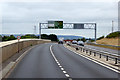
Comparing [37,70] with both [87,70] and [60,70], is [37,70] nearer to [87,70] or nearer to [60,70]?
[60,70]

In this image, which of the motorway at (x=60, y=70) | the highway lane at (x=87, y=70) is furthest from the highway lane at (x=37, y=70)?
the highway lane at (x=87, y=70)

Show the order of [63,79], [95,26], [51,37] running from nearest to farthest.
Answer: [63,79]
[95,26]
[51,37]

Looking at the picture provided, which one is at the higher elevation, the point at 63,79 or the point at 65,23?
the point at 65,23

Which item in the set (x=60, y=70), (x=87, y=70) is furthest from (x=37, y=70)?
(x=87, y=70)

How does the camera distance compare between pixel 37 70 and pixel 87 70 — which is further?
pixel 37 70

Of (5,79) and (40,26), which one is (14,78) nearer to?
(5,79)

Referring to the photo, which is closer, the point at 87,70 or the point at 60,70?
the point at 87,70

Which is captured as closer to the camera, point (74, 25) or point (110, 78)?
point (110, 78)

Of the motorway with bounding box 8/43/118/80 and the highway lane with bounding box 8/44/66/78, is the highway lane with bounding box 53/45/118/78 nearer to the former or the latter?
the motorway with bounding box 8/43/118/80

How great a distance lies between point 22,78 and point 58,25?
6881 cm

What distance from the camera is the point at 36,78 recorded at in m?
12.4

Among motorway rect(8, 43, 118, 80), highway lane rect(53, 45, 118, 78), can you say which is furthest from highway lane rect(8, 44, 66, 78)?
highway lane rect(53, 45, 118, 78)

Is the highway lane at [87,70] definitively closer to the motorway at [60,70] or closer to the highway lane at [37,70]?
the motorway at [60,70]

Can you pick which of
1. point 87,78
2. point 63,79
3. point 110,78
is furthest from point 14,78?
point 110,78
